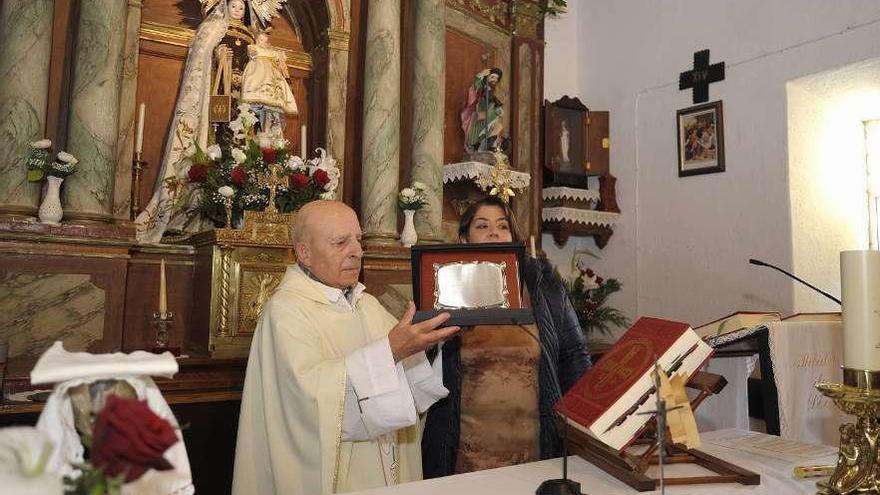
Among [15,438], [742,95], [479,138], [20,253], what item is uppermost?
[742,95]

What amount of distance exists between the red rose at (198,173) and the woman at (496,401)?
274cm

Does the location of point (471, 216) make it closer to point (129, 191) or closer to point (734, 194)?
point (129, 191)

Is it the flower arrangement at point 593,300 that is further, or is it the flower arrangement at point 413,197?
the flower arrangement at point 593,300

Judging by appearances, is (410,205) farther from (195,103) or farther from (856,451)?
(856,451)

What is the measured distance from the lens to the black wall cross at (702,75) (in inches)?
276

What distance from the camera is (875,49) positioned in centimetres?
579

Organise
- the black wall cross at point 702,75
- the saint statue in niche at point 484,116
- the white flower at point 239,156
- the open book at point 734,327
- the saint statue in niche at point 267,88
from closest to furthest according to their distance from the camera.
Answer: the open book at point 734,327, the white flower at point 239,156, the saint statue in niche at point 267,88, the saint statue in niche at point 484,116, the black wall cross at point 702,75

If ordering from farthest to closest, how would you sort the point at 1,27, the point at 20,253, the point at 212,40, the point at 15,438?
the point at 212,40 → the point at 1,27 → the point at 20,253 → the point at 15,438

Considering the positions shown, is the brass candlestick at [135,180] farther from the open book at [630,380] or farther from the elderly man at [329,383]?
the open book at [630,380]

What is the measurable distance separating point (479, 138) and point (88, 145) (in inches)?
140

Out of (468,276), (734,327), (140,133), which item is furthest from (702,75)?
(468,276)

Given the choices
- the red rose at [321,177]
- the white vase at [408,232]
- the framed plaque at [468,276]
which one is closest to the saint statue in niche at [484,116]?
the white vase at [408,232]

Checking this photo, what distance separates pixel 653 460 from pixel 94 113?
4.49m

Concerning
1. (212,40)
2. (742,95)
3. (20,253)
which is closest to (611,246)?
(742,95)
